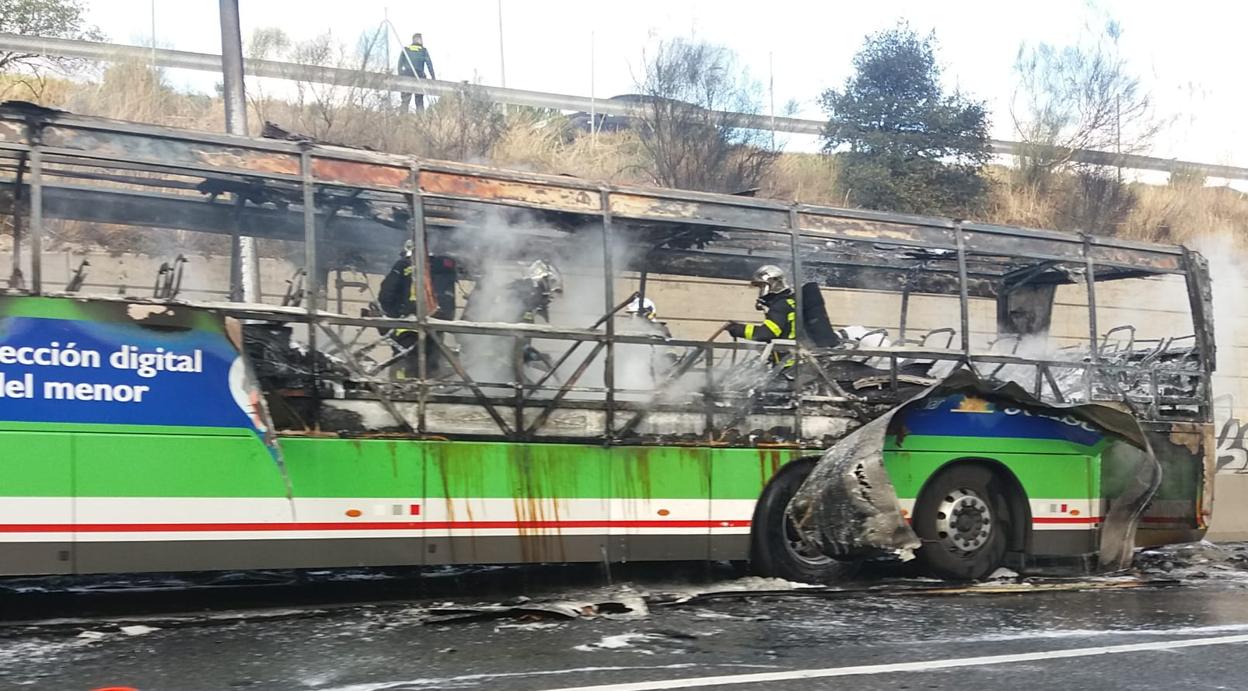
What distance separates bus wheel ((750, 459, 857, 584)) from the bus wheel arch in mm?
910

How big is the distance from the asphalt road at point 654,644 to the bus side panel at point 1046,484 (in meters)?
0.92

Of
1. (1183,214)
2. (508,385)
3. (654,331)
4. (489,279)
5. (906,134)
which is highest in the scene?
(906,134)

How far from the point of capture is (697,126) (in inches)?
779

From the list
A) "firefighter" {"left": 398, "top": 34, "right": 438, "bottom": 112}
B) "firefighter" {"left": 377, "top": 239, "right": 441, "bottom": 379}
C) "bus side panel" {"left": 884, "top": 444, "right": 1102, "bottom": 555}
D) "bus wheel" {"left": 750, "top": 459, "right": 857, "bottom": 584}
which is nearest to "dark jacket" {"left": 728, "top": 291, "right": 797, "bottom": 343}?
"bus wheel" {"left": 750, "top": 459, "right": 857, "bottom": 584}

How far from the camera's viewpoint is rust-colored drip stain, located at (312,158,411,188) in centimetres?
697

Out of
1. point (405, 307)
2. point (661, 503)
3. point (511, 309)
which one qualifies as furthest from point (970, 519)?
point (405, 307)

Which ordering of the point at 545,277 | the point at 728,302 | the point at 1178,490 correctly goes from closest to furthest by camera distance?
the point at 545,277 → the point at 1178,490 → the point at 728,302

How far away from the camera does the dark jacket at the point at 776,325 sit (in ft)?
27.2

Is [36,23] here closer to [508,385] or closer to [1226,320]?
[508,385]

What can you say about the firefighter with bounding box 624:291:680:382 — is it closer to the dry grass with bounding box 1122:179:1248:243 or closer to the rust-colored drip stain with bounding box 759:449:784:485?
the rust-colored drip stain with bounding box 759:449:784:485

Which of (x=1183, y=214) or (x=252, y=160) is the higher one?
(x=1183, y=214)

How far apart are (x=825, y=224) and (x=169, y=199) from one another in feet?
16.1

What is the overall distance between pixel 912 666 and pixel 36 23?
66.9 ft

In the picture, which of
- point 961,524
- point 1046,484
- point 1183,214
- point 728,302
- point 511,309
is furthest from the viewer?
point 1183,214
